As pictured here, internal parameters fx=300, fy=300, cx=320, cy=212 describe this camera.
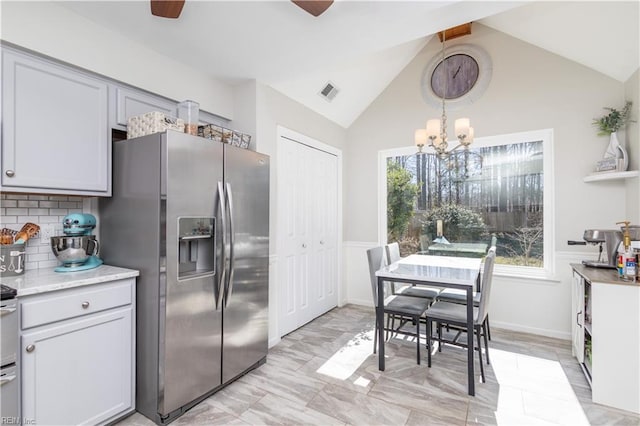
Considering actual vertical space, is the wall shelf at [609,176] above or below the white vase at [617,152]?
below

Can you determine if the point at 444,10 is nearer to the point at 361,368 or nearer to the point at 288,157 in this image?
the point at 288,157

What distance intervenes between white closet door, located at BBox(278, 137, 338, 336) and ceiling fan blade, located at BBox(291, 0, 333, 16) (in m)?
1.53

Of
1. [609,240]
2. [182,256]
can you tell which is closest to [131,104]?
[182,256]

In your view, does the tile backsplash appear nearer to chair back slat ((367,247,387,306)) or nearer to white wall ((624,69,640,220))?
chair back slat ((367,247,387,306))

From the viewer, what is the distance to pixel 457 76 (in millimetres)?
3768

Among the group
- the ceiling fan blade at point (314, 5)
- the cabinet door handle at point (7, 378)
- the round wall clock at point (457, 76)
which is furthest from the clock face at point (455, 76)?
the cabinet door handle at point (7, 378)

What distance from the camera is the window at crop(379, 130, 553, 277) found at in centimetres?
342

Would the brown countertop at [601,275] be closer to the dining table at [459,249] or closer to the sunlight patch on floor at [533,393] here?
the sunlight patch on floor at [533,393]

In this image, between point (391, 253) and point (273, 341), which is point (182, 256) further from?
point (391, 253)

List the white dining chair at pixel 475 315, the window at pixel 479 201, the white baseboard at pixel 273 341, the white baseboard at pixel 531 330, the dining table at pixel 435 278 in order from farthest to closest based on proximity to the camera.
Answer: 1. the window at pixel 479 201
2. the white baseboard at pixel 531 330
3. the white baseboard at pixel 273 341
4. the white dining chair at pixel 475 315
5. the dining table at pixel 435 278

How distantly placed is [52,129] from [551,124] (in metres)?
4.43

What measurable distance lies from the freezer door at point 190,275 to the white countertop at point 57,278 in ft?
1.09

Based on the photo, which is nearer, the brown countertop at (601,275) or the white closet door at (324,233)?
the brown countertop at (601,275)

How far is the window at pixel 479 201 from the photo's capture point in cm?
342
